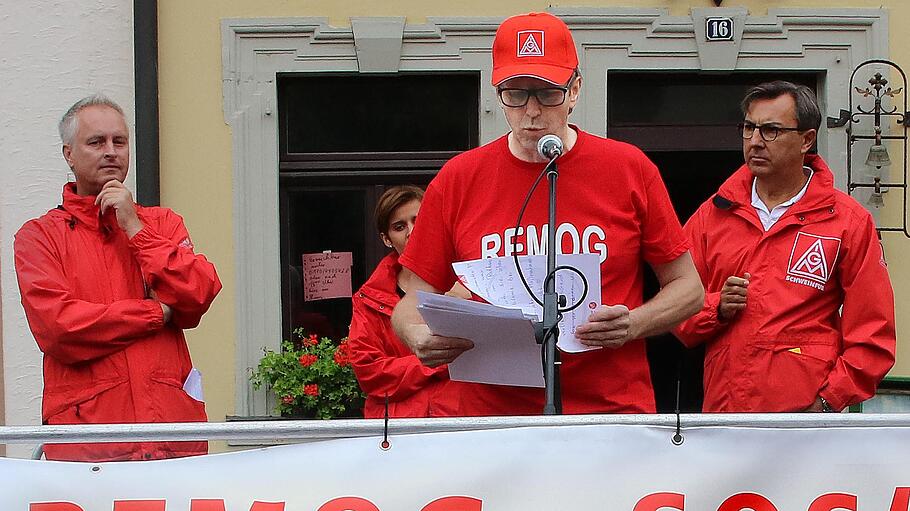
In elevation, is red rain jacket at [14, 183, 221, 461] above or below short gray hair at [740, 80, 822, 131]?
below

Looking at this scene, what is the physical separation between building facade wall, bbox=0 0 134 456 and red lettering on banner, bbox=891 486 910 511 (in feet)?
16.1

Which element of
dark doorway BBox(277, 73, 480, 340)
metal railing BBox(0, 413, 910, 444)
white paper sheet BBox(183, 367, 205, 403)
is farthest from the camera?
dark doorway BBox(277, 73, 480, 340)

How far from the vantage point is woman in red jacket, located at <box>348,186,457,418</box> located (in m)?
4.74

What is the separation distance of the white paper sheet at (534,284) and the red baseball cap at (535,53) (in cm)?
49

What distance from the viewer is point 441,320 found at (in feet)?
10.7

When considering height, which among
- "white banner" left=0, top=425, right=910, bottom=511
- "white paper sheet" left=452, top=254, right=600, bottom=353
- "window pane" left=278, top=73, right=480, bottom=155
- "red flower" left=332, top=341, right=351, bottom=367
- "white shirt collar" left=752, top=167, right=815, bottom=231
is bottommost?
"red flower" left=332, top=341, right=351, bottom=367

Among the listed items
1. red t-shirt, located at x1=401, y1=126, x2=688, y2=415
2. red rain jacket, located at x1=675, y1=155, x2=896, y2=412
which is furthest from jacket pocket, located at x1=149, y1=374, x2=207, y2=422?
red rain jacket, located at x1=675, y1=155, x2=896, y2=412

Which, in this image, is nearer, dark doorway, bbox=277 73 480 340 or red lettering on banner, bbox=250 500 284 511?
red lettering on banner, bbox=250 500 284 511

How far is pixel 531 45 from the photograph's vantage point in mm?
3535

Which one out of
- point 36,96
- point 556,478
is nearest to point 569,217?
point 556,478

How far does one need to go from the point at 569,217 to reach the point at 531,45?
1.52ft

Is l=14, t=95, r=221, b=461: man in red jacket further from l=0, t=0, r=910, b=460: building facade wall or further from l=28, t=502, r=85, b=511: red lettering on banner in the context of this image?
l=0, t=0, r=910, b=460: building facade wall

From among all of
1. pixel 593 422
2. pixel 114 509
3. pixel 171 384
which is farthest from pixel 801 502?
pixel 171 384

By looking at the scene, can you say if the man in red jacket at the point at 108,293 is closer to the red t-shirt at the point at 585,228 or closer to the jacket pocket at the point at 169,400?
the jacket pocket at the point at 169,400
